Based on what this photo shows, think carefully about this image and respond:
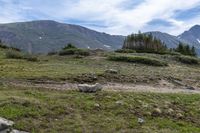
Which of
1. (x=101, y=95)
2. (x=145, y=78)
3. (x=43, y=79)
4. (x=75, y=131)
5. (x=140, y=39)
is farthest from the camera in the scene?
(x=140, y=39)

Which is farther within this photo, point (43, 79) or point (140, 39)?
point (140, 39)

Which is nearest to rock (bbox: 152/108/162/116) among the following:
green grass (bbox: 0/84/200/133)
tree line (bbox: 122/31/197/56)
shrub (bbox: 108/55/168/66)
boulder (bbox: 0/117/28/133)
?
green grass (bbox: 0/84/200/133)

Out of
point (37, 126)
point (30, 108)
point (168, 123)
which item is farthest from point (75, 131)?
point (168, 123)

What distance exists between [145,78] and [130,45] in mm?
66954

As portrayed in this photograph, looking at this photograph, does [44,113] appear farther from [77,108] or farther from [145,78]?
[145,78]

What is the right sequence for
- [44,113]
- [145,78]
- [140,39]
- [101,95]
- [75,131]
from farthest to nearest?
[140,39], [145,78], [101,95], [44,113], [75,131]

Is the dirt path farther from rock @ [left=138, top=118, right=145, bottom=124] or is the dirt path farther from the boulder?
the boulder

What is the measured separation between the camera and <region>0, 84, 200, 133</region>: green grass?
15430mm

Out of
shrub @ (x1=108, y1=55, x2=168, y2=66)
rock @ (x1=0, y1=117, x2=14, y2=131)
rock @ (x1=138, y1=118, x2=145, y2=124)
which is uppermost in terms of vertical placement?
shrub @ (x1=108, y1=55, x2=168, y2=66)

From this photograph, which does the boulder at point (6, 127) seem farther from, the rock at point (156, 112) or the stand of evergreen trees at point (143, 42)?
the stand of evergreen trees at point (143, 42)

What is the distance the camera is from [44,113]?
53.1ft

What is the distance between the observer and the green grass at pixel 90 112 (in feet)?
50.6

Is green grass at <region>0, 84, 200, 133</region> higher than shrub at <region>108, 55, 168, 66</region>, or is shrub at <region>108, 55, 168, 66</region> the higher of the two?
shrub at <region>108, 55, 168, 66</region>

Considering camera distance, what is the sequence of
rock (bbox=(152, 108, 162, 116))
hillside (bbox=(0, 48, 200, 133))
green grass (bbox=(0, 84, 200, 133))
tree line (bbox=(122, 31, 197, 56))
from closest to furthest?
1. green grass (bbox=(0, 84, 200, 133))
2. hillside (bbox=(0, 48, 200, 133))
3. rock (bbox=(152, 108, 162, 116))
4. tree line (bbox=(122, 31, 197, 56))
